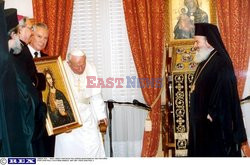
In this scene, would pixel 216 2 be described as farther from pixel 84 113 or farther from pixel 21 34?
pixel 21 34

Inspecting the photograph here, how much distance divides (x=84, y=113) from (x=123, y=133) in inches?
29.8

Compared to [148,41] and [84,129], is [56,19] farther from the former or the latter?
[84,129]

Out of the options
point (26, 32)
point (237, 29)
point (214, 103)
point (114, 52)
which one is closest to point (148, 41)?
point (114, 52)

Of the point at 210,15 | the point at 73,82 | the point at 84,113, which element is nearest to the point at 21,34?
the point at 73,82

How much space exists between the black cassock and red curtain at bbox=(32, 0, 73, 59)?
1.54 m

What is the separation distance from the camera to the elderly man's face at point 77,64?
3418 mm

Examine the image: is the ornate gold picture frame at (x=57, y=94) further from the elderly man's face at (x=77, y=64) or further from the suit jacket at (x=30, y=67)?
the elderly man's face at (x=77, y=64)

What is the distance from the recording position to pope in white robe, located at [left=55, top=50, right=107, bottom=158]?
134 inches

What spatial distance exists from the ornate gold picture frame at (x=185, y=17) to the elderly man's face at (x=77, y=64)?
110 cm

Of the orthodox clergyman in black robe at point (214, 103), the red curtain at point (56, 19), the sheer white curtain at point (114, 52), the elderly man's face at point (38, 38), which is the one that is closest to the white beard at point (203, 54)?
the orthodox clergyman in black robe at point (214, 103)

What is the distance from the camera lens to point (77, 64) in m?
3.47

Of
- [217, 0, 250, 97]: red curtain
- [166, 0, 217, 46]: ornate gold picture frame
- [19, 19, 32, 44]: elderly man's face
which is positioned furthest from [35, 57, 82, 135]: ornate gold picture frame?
[217, 0, 250, 97]: red curtain

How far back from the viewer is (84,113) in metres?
3.46

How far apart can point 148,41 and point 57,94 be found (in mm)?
1641
